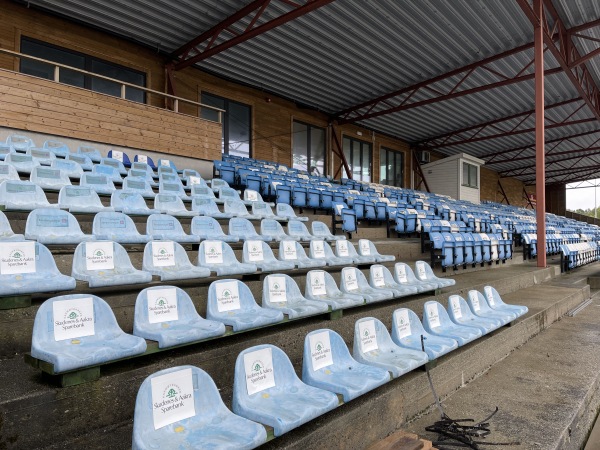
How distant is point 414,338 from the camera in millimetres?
2906

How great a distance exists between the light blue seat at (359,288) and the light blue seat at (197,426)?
1842mm

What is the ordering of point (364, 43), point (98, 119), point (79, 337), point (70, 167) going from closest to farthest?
point (79, 337), point (70, 167), point (98, 119), point (364, 43)

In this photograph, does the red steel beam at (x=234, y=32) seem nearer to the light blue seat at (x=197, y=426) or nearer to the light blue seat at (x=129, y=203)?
the light blue seat at (x=129, y=203)

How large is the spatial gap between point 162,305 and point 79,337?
44 cm

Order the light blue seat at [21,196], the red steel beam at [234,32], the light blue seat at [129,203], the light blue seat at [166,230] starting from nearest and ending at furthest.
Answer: the light blue seat at [21,196], the light blue seat at [166,230], the light blue seat at [129,203], the red steel beam at [234,32]

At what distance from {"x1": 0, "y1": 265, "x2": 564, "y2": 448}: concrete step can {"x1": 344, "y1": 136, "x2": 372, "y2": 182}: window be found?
38.4 ft

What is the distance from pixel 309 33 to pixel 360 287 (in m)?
7.06

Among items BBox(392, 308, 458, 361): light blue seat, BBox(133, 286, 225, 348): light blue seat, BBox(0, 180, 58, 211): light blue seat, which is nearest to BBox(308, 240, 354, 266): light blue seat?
BBox(392, 308, 458, 361): light blue seat

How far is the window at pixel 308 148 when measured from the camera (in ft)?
42.1

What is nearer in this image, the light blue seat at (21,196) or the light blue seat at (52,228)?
the light blue seat at (52,228)

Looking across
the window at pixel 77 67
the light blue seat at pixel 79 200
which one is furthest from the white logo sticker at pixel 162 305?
the window at pixel 77 67

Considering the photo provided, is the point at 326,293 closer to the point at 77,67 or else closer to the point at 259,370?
the point at 259,370

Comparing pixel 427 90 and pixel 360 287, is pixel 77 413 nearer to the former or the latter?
pixel 360 287

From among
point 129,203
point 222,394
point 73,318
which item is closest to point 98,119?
point 129,203
